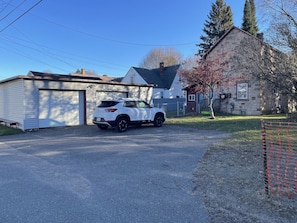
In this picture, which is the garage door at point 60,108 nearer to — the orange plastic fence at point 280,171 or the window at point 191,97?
the window at point 191,97

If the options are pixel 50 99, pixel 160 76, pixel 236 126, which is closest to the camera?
pixel 236 126

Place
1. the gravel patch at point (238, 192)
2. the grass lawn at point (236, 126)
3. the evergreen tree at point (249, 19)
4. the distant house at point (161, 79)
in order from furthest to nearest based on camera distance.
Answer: the evergreen tree at point (249, 19), the distant house at point (161, 79), the grass lawn at point (236, 126), the gravel patch at point (238, 192)

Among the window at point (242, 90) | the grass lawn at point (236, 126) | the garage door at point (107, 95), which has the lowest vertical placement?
the grass lawn at point (236, 126)

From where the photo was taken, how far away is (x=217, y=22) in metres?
34.7

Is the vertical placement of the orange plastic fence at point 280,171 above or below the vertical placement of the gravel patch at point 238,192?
above

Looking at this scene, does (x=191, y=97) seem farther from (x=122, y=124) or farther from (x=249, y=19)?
(x=249, y=19)

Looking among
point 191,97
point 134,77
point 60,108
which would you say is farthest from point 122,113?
point 134,77

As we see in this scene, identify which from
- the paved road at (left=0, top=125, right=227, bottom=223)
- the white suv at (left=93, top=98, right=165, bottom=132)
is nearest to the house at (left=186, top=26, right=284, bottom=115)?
the white suv at (left=93, top=98, right=165, bottom=132)

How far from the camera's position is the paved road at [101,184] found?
3.22m

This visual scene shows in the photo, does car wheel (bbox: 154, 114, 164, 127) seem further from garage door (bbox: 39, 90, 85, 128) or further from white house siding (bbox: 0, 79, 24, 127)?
white house siding (bbox: 0, 79, 24, 127)

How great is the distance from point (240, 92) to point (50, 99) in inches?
616

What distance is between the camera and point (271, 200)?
355 centimetres

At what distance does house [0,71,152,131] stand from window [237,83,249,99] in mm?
10324

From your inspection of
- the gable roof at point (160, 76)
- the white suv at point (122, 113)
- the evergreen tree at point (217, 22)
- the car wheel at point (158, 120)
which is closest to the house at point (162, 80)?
the gable roof at point (160, 76)
